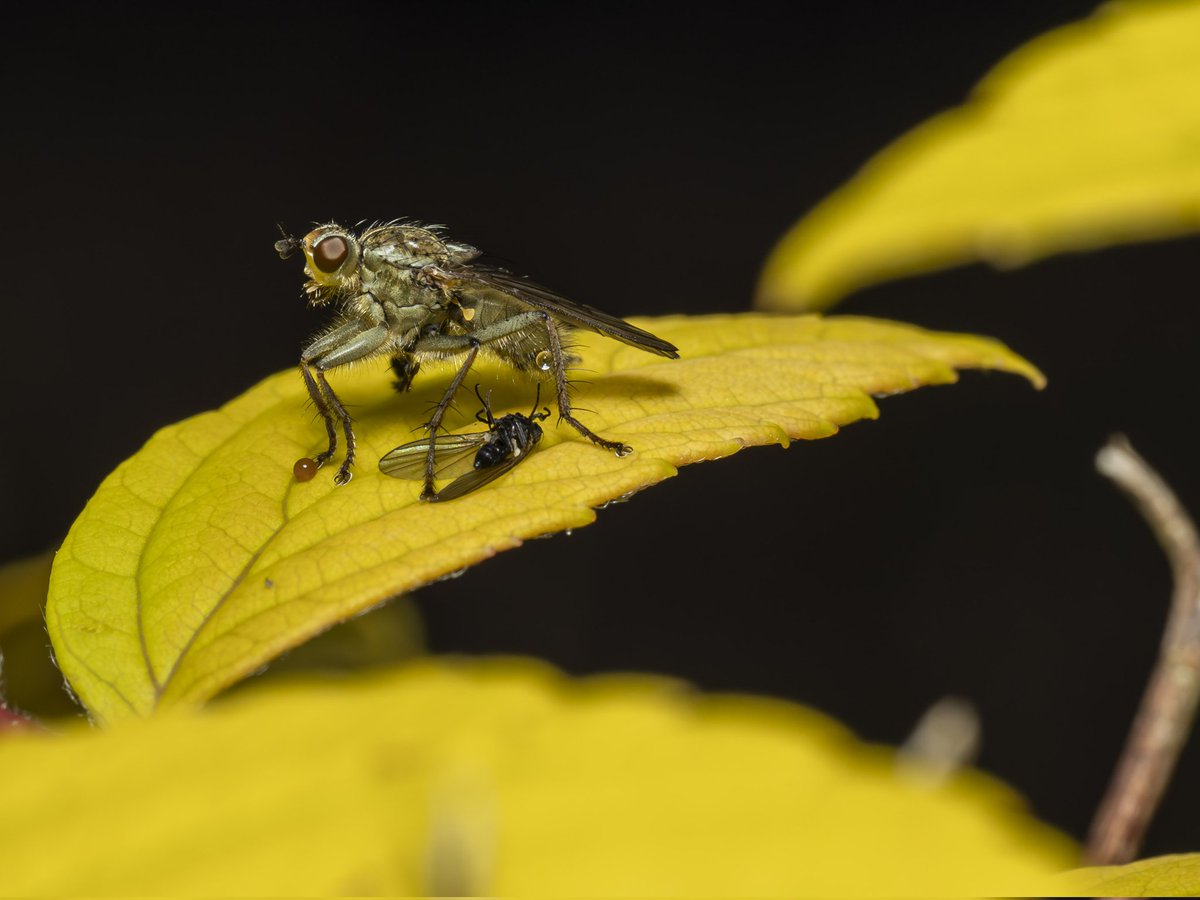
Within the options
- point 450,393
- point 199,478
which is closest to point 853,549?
point 450,393

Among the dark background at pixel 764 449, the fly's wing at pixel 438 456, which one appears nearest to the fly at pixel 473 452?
the fly's wing at pixel 438 456

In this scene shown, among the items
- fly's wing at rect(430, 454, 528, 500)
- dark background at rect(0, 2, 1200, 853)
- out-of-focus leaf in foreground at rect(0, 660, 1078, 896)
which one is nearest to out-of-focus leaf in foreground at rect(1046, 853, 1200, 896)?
out-of-focus leaf in foreground at rect(0, 660, 1078, 896)

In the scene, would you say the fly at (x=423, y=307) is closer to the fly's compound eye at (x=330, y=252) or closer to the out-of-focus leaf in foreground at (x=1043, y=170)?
the fly's compound eye at (x=330, y=252)

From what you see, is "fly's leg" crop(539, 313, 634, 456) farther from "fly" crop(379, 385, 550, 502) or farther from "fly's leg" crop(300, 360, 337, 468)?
"fly's leg" crop(300, 360, 337, 468)

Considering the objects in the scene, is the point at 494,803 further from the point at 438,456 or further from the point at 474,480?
the point at 438,456

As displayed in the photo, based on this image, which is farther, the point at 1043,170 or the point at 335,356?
the point at 335,356

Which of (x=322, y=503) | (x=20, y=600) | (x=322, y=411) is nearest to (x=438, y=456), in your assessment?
(x=322, y=411)
